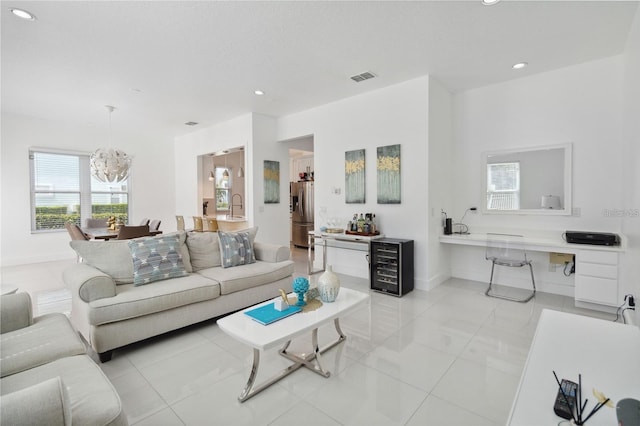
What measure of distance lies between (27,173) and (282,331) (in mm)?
7354

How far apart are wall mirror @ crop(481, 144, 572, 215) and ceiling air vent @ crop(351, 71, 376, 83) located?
2065mm

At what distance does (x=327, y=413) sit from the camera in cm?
193

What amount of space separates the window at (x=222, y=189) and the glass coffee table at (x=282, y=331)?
6823 mm

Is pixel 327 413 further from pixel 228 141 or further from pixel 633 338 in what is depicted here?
pixel 228 141

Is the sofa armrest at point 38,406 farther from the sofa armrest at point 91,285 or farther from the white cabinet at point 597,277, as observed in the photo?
the white cabinet at point 597,277

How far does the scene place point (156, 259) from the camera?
3152 millimetres

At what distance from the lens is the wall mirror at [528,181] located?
4.08 m

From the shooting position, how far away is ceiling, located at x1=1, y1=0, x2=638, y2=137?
9.15 ft

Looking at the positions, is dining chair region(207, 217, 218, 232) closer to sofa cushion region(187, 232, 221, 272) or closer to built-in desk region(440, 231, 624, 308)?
sofa cushion region(187, 232, 221, 272)

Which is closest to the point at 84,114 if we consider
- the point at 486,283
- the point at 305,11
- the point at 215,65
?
the point at 215,65

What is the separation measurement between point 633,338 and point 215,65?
4.47m

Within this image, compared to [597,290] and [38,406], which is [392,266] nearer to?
[597,290]

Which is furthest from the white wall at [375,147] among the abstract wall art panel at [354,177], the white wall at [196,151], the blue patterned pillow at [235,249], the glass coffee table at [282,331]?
the glass coffee table at [282,331]

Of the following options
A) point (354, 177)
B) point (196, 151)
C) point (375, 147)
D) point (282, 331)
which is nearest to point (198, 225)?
point (196, 151)
